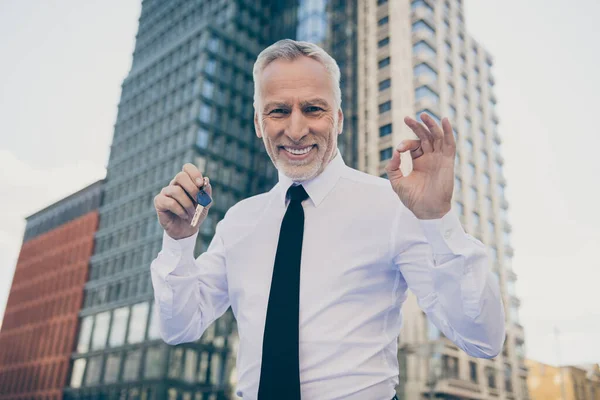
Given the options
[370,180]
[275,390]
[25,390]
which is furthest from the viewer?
[25,390]

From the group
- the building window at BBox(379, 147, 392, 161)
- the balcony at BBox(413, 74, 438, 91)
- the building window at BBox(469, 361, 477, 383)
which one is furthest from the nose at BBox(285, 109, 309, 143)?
the balcony at BBox(413, 74, 438, 91)

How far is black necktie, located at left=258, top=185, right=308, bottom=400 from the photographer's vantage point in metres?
1.87

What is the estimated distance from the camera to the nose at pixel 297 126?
2174mm

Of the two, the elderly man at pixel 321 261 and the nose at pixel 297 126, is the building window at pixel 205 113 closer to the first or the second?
the elderly man at pixel 321 261

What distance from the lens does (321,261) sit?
2162 millimetres

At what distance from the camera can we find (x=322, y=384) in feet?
6.31

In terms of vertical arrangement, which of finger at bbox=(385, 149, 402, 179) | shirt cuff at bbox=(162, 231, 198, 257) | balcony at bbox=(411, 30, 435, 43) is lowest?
shirt cuff at bbox=(162, 231, 198, 257)

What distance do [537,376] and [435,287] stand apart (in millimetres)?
52724

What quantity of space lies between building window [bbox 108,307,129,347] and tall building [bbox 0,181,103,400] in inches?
324

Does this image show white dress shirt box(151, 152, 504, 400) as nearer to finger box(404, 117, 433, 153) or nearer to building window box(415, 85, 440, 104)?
finger box(404, 117, 433, 153)

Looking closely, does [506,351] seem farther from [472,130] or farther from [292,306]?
[292,306]

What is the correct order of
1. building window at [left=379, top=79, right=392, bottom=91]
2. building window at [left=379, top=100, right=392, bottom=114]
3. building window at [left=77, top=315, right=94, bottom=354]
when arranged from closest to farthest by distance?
building window at [left=379, top=100, right=392, bottom=114]
building window at [left=379, top=79, right=392, bottom=91]
building window at [left=77, top=315, right=94, bottom=354]

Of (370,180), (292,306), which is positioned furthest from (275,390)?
(370,180)

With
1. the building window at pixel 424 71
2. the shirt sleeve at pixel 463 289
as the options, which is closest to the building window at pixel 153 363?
the building window at pixel 424 71
